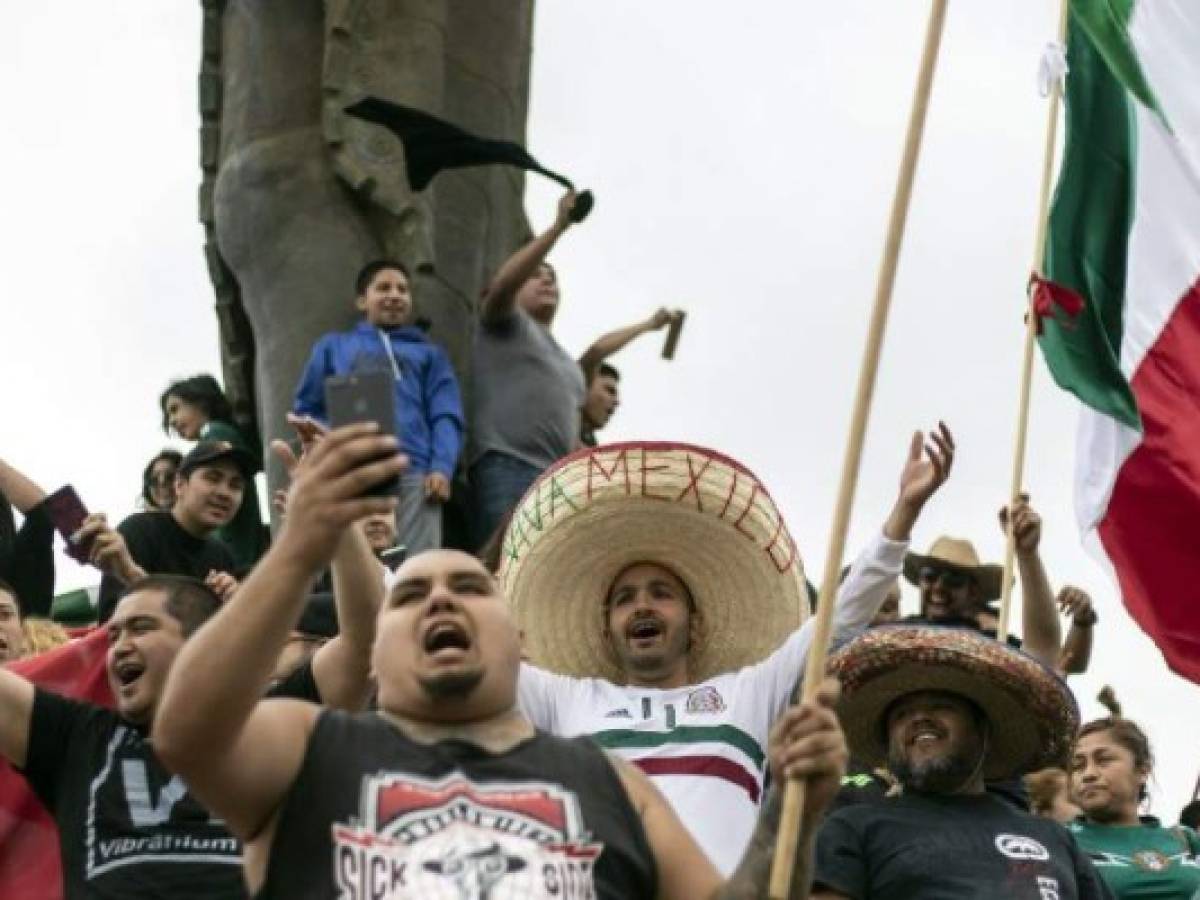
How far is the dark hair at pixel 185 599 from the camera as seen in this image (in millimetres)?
8234

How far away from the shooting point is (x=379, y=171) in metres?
15.4

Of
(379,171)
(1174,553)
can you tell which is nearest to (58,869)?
(1174,553)

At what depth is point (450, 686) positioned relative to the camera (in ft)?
21.7

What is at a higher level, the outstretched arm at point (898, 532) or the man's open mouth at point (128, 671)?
the outstretched arm at point (898, 532)

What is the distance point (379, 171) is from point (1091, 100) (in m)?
3.78

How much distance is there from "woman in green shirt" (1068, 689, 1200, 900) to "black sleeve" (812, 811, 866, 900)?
1.65 m

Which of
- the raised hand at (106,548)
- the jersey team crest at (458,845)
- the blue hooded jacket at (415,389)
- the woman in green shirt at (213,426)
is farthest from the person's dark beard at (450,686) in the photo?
the woman in green shirt at (213,426)

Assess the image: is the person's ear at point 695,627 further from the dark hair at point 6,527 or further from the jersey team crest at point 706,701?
the dark hair at point 6,527

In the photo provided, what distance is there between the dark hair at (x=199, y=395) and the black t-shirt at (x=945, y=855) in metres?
6.03

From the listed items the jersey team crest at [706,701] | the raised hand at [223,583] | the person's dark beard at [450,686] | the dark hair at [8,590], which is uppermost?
the raised hand at [223,583]

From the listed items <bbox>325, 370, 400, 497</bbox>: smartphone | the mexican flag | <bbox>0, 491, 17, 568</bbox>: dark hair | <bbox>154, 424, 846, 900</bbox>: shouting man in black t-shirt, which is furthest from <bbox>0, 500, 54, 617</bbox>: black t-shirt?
<bbox>325, 370, 400, 497</bbox>: smartphone

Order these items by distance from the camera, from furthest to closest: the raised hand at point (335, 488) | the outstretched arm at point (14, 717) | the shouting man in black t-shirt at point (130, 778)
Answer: the outstretched arm at point (14, 717) < the shouting man in black t-shirt at point (130, 778) < the raised hand at point (335, 488)

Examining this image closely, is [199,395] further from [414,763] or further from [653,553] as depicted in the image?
[414,763]

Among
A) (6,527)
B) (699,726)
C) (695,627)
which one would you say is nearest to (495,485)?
(6,527)
